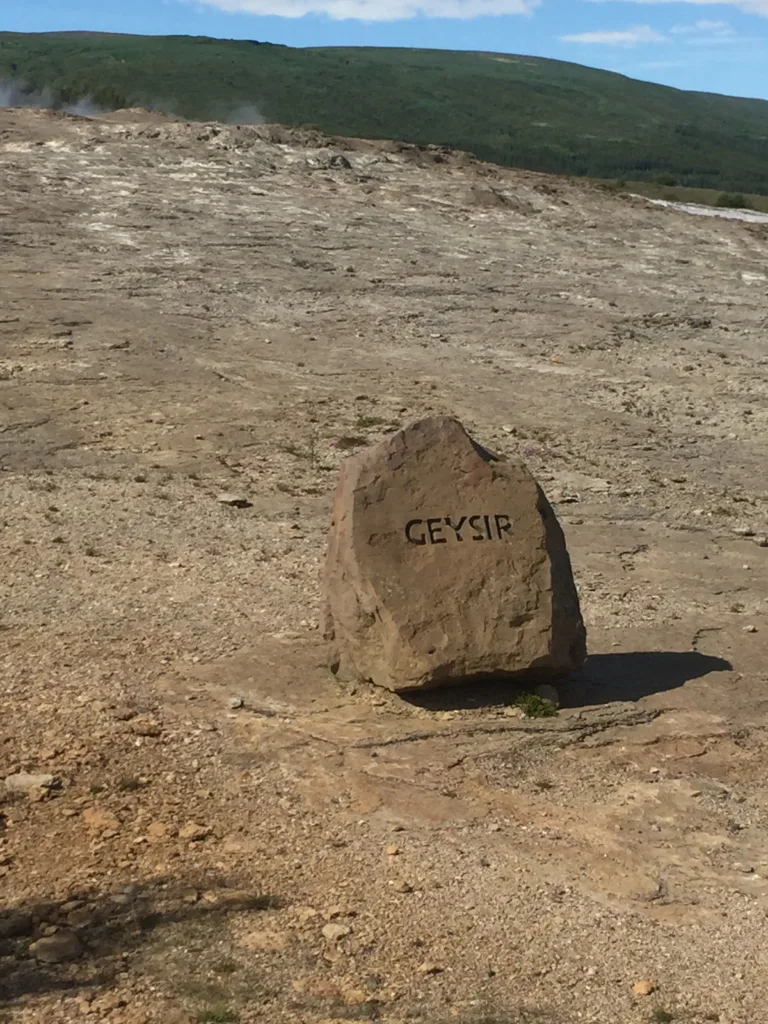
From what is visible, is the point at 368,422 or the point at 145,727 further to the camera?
the point at 368,422

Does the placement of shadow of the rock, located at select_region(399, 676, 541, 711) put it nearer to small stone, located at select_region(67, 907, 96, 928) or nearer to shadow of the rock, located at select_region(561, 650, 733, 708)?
shadow of the rock, located at select_region(561, 650, 733, 708)

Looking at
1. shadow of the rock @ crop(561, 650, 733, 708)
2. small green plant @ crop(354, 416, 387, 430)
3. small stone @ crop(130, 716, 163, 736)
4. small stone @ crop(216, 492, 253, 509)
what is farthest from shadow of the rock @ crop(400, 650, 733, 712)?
small green plant @ crop(354, 416, 387, 430)

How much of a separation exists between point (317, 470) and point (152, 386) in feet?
9.07

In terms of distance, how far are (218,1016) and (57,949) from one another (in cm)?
70

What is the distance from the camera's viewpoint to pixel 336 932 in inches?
190

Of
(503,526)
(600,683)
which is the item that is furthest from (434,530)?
(600,683)

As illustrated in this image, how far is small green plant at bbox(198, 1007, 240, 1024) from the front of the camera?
4172 mm

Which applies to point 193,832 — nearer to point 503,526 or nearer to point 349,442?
point 503,526

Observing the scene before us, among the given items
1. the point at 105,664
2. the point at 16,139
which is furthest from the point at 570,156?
the point at 105,664

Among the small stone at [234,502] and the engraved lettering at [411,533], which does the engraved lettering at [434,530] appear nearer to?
the engraved lettering at [411,533]

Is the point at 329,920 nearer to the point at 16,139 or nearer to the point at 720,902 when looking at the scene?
the point at 720,902

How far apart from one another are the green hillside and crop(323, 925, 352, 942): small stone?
75498mm

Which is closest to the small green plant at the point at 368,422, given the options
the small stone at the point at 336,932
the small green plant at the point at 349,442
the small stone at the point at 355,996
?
the small green plant at the point at 349,442

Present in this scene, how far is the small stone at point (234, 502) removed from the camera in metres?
10.7
